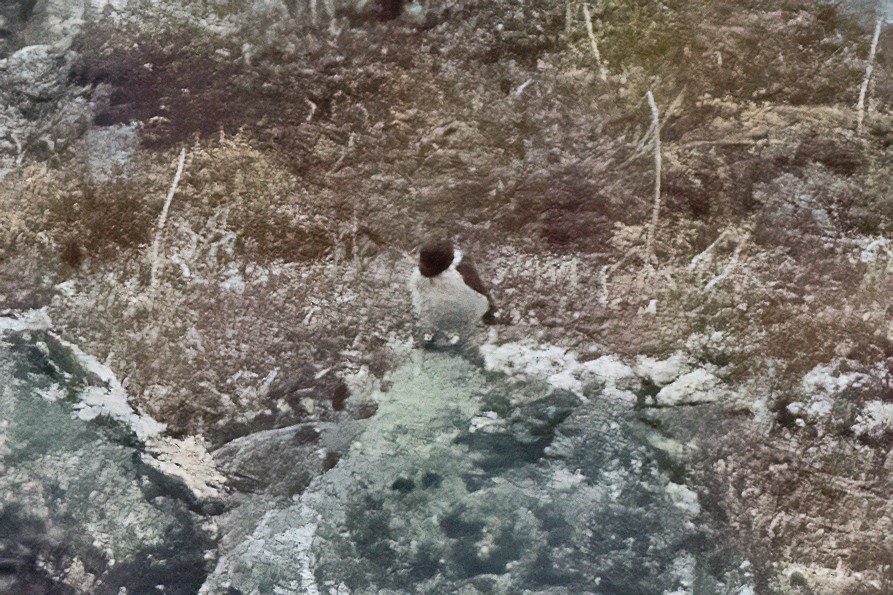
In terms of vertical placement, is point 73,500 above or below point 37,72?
below

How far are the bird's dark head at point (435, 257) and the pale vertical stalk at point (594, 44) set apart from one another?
1.34ft

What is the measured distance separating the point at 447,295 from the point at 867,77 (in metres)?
0.83

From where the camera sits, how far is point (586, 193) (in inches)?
47.3

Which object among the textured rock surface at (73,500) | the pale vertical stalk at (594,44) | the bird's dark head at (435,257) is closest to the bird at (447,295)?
the bird's dark head at (435,257)

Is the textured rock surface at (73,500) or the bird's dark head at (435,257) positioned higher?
the bird's dark head at (435,257)

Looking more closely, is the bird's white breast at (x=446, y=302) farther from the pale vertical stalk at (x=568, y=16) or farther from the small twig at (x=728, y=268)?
the pale vertical stalk at (x=568, y=16)

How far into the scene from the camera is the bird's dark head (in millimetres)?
1194

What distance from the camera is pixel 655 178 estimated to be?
1193 mm

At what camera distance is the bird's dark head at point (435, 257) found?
3.92ft

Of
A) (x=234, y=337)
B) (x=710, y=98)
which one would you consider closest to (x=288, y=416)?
(x=234, y=337)

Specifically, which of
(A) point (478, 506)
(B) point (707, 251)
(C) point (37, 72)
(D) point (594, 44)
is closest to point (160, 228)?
(C) point (37, 72)

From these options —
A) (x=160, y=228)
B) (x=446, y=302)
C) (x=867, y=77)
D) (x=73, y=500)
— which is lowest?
(x=73, y=500)

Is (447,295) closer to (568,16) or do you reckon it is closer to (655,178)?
(655,178)

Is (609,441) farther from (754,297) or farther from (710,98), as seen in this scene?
(710,98)
